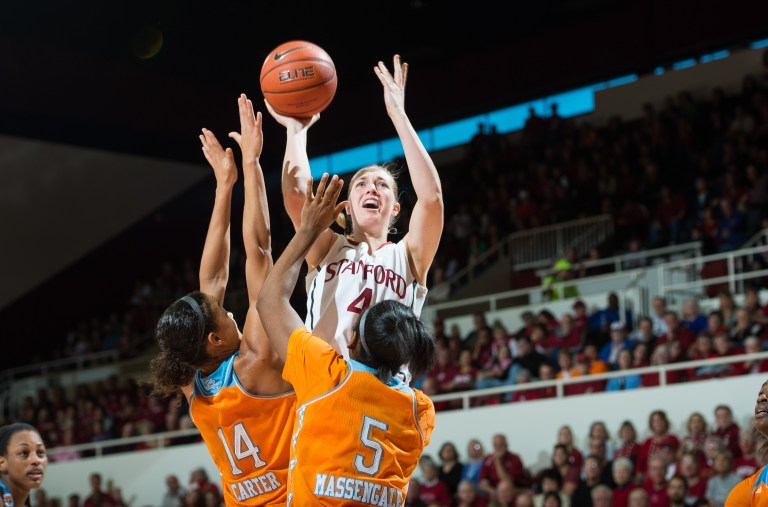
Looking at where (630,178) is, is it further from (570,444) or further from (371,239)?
(371,239)

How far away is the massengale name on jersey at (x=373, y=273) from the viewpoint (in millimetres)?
4551

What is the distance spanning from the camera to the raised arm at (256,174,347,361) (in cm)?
365

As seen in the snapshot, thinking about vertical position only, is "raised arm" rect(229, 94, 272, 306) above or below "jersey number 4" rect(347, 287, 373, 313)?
above

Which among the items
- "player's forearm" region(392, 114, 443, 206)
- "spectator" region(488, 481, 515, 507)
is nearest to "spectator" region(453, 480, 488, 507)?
"spectator" region(488, 481, 515, 507)

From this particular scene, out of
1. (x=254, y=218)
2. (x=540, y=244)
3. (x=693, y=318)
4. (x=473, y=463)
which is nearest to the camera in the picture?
(x=254, y=218)

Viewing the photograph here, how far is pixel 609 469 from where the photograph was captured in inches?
372

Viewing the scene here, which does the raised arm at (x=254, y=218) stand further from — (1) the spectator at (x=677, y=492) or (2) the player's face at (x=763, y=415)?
(1) the spectator at (x=677, y=492)

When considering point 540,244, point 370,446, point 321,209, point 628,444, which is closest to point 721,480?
point 628,444

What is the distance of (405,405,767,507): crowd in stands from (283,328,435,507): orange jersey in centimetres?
529

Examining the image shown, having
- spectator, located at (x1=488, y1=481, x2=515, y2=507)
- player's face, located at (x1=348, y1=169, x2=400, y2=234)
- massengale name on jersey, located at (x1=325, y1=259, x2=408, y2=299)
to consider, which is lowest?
spectator, located at (x1=488, y1=481, x2=515, y2=507)

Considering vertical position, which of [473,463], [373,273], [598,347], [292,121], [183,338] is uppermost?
[292,121]

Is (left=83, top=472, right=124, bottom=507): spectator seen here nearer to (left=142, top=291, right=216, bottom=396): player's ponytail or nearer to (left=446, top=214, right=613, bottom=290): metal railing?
(left=446, top=214, right=613, bottom=290): metal railing

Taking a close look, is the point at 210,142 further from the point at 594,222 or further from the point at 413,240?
the point at 594,222

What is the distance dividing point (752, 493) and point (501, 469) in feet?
21.0
